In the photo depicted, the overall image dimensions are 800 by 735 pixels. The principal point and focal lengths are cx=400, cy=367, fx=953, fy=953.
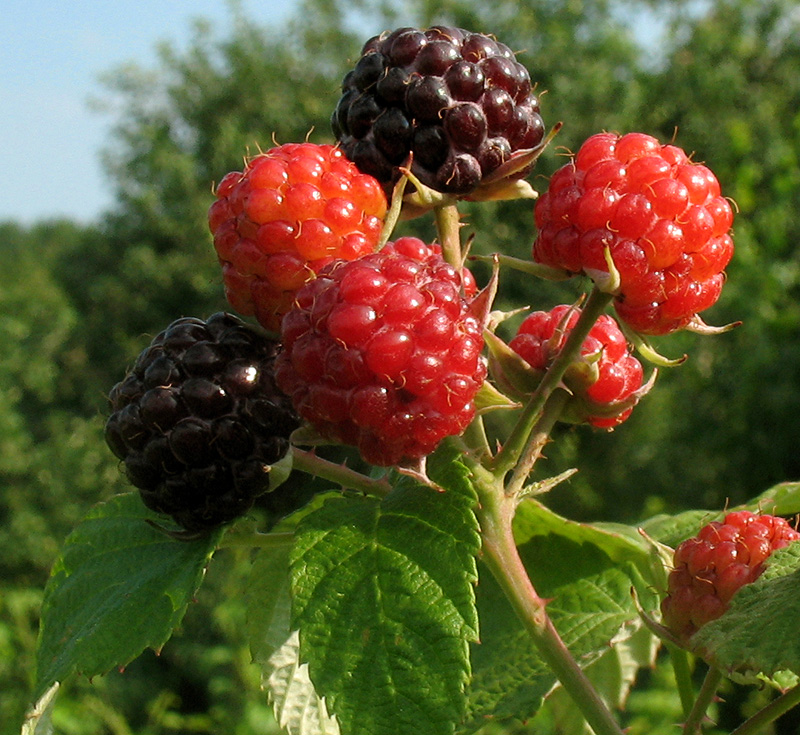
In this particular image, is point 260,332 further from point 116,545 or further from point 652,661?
point 652,661

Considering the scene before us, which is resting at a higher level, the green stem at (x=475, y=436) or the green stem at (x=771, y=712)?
the green stem at (x=475, y=436)

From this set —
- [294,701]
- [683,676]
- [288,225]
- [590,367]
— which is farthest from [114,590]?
[683,676]

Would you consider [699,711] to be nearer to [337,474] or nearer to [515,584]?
[515,584]

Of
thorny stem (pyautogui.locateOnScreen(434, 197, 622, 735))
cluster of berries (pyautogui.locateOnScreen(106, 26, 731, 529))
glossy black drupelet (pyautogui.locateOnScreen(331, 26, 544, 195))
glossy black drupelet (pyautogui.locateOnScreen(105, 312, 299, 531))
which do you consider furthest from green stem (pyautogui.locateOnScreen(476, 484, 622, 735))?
glossy black drupelet (pyautogui.locateOnScreen(331, 26, 544, 195))

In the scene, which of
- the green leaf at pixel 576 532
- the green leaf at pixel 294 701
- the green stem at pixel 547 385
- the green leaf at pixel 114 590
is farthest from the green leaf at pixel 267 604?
the green stem at pixel 547 385

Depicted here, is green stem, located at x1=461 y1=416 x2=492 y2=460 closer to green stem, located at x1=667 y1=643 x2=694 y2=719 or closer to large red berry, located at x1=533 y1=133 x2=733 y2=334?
large red berry, located at x1=533 y1=133 x2=733 y2=334

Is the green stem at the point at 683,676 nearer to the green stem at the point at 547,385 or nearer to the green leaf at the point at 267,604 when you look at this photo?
the green stem at the point at 547,385

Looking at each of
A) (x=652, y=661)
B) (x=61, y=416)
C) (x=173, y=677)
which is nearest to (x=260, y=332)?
(x=652, y=661)
